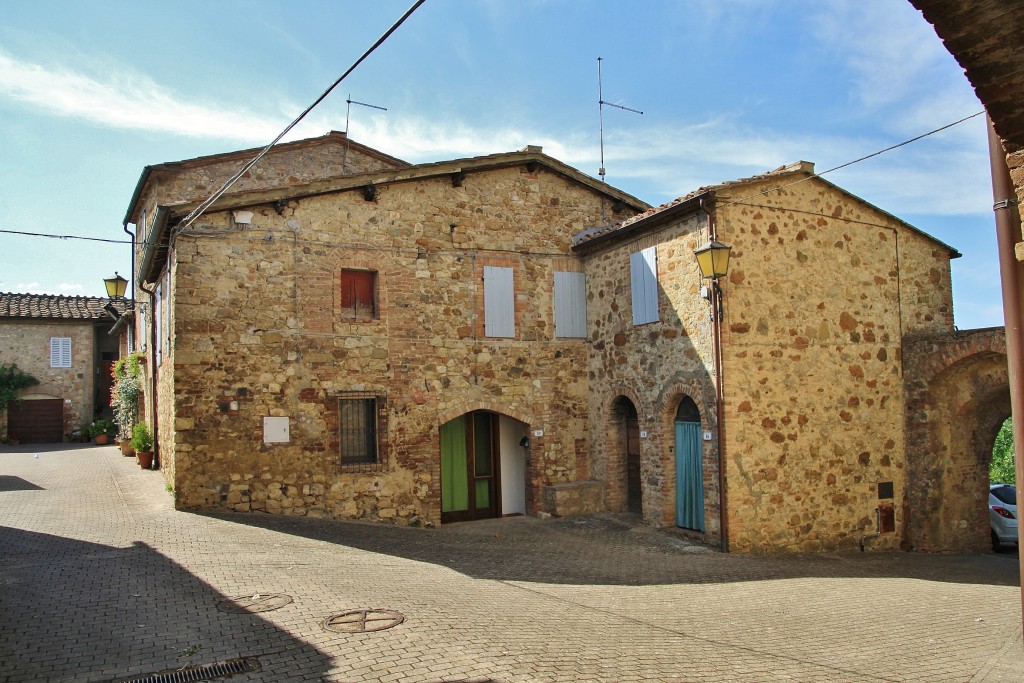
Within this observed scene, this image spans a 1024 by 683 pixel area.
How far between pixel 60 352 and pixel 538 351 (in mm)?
21448

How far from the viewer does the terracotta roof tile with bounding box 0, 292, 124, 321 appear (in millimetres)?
26078

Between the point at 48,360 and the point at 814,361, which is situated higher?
the point at 48,360

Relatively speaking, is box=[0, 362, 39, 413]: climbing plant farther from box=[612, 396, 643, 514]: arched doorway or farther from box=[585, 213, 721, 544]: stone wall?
box=[612, 396, 643, 514]: arched doorway

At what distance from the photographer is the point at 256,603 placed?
7016 mm

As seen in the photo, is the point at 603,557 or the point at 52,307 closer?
the point at 603,557

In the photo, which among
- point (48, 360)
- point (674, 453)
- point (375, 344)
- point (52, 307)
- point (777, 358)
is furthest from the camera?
point (52, 307)

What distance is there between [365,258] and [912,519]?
1059cm

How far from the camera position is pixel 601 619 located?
23.6ft

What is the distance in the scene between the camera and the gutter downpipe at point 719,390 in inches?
425

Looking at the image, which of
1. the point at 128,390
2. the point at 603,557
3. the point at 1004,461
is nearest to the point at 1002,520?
the point at 603,557

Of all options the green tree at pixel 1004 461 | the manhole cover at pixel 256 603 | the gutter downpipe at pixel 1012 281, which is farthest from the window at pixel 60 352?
the green tree at pixel 1004 461

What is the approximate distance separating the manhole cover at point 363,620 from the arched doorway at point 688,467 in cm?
622

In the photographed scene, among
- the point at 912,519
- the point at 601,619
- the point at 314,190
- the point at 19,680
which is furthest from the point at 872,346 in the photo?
the point at 19,680

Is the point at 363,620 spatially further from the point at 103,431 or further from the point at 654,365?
the point at 103,431
